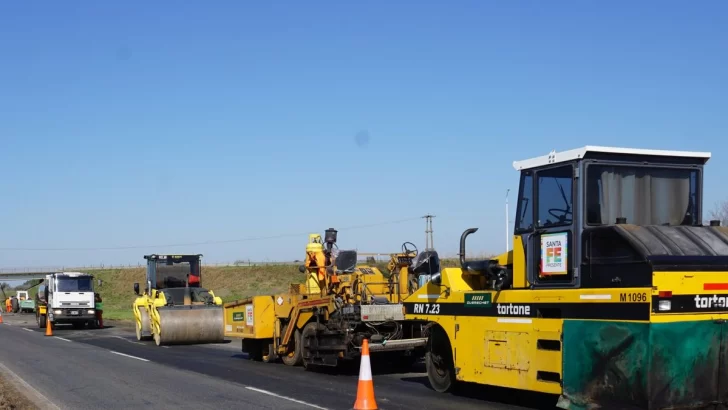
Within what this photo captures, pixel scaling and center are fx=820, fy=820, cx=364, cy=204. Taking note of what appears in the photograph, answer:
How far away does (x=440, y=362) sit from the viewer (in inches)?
464

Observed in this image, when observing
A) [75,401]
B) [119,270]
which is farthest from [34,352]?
[119,270]

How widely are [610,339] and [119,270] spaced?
Answer: 100391 millimetres

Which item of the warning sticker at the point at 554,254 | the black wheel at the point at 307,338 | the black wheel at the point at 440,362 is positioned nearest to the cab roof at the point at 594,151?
the warning sticker at the point at 554,254

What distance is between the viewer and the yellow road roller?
2352cm

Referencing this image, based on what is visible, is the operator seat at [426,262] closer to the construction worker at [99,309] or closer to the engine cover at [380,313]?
the engine cover at [380,313]

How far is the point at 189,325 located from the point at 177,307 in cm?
81

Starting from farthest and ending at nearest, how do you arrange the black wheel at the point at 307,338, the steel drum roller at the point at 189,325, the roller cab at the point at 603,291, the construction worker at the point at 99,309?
the construction worker at the point at 99,309
the steel drum roller at the point at 189,325
the black wheel at the point at 307,338
the roller cab at the point at 603,291

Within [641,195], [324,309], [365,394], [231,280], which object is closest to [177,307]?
[324,309]

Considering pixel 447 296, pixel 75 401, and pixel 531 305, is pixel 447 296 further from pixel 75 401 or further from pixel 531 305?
pixel 75 401

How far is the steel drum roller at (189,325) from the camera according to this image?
76.7 feet

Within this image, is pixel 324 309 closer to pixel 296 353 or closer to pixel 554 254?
pixel 296 353

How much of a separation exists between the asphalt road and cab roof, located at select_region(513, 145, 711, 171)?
3113 millimetres

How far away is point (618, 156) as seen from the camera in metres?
9.50

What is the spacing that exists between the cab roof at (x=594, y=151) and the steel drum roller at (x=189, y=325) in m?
15.3
